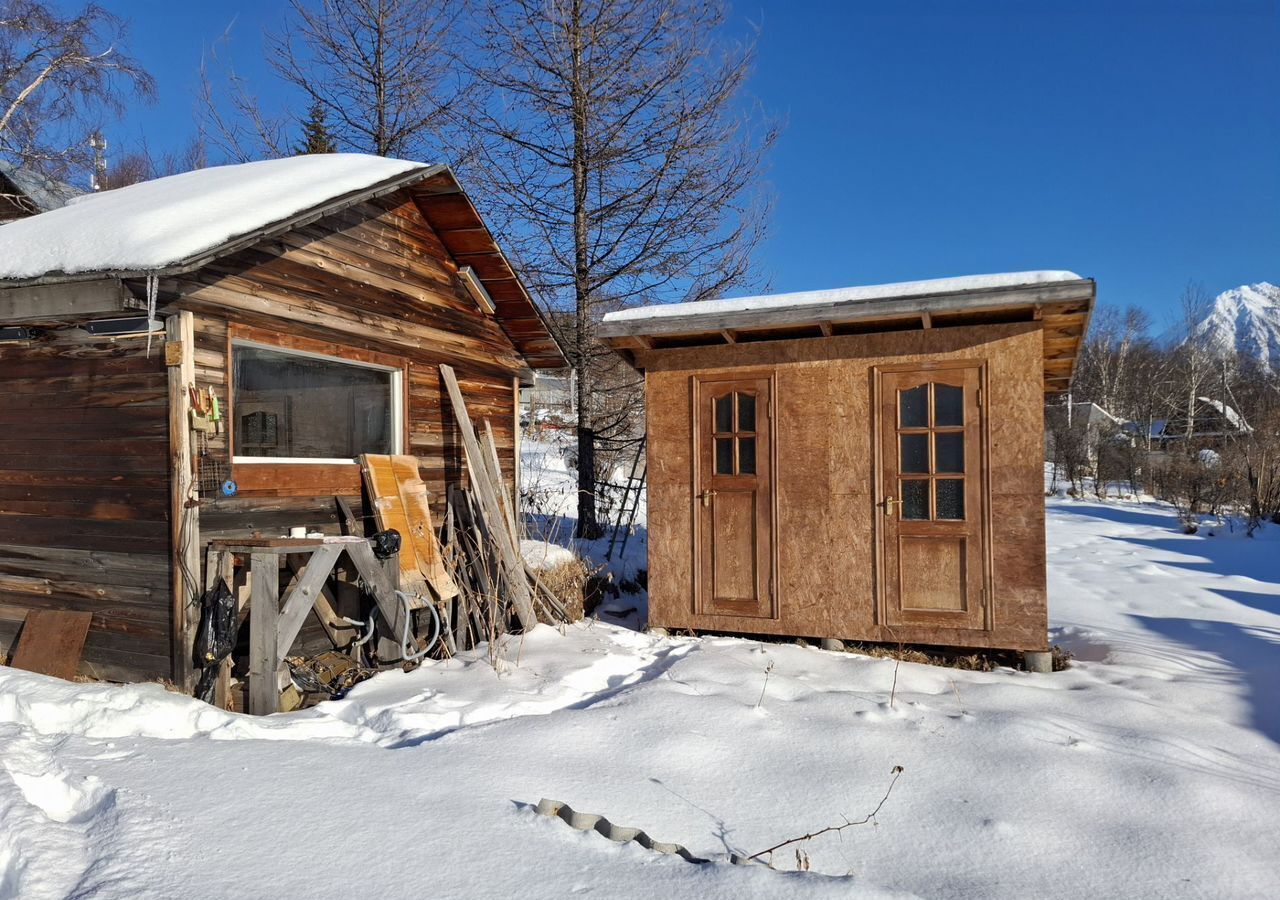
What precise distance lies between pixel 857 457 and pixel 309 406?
14.3 ft

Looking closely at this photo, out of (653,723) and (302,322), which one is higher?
(302,322)

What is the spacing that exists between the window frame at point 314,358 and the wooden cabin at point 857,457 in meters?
1.93

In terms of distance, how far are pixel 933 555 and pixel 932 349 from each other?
1.61 metres

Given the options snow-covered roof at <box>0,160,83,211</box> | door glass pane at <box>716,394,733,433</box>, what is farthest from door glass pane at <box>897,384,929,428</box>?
snow-covered roof at <box>0,160,83,211</box>

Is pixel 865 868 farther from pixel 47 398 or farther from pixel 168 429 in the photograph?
pixel 47 398

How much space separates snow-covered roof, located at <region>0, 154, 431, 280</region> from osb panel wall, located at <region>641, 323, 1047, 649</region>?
116 inches

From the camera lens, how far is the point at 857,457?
21.6 feet

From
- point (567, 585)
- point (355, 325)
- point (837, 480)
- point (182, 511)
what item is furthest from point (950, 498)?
point (182, 511)

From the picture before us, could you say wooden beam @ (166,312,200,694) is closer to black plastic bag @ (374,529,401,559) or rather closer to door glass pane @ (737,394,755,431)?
black plastic bag @ (374,529,401,559)

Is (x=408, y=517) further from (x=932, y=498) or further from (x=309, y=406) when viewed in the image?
(x=932, y=498)

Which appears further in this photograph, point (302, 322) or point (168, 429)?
point (302, 322)

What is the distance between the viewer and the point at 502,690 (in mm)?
5281

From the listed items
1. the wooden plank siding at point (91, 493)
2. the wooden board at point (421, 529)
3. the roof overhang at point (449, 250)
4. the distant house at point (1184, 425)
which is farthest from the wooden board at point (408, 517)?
the distant house at point (1184, 425)

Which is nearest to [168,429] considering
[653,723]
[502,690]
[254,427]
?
[254,427]
